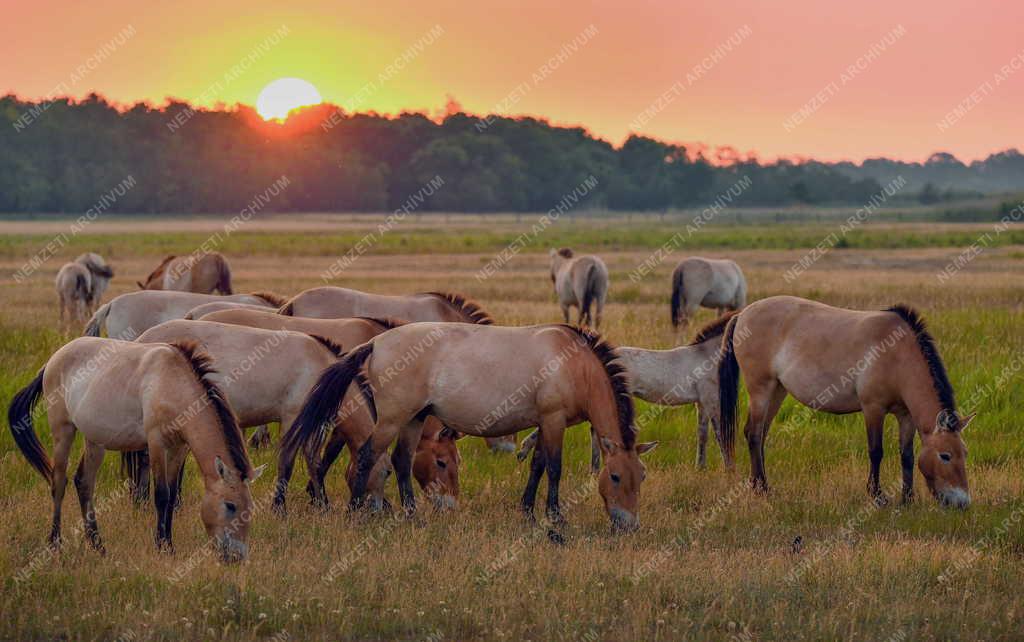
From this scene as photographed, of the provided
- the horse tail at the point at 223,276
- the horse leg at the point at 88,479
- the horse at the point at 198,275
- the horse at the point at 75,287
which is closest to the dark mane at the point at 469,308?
the horse leg at the point at 88,479

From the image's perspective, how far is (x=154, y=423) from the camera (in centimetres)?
731

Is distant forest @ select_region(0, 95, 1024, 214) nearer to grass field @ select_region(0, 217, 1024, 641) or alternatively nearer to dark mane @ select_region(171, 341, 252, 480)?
grass field @ select_region(0, 217, 1024, 641)

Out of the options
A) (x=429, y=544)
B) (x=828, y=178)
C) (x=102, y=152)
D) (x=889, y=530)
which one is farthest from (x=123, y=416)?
(x=828, y=178)

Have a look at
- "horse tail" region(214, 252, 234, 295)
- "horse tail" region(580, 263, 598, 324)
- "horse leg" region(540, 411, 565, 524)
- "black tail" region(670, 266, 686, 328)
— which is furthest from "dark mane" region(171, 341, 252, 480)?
"horse tail" region(580, 263, 598, 324)

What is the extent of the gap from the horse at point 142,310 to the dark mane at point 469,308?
2.32 metres

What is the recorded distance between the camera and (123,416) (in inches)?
296

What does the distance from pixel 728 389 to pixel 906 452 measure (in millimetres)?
1806

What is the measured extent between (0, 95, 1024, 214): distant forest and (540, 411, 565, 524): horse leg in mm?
80839

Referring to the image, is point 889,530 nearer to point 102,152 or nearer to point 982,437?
point 982,437

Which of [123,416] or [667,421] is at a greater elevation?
[123,416]

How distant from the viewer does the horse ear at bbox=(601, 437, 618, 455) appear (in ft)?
26.8

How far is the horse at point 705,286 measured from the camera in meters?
19.5

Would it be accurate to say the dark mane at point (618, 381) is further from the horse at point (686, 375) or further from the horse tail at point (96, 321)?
the horse tail at point (96, 321)

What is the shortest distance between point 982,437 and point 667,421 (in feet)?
11.0
